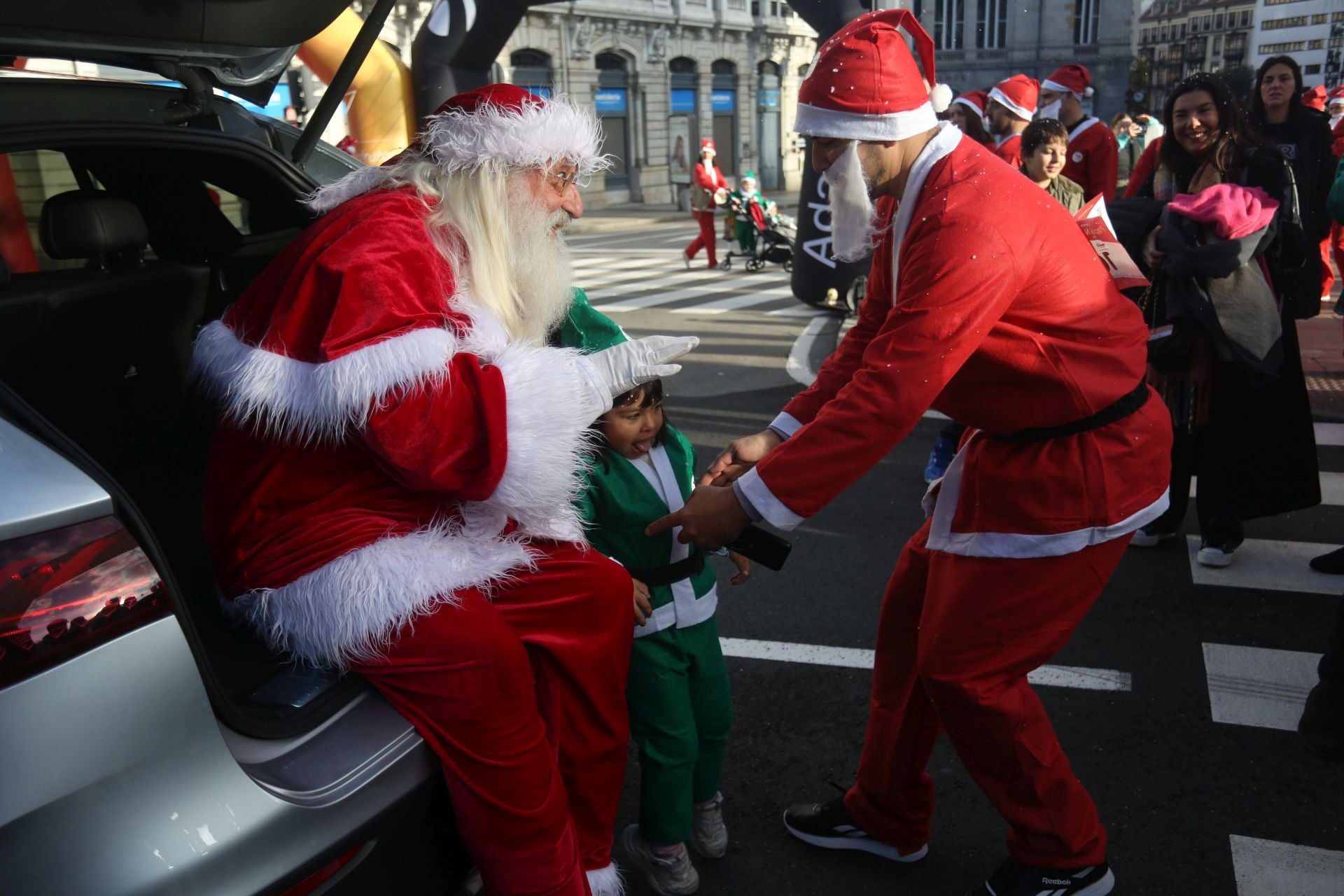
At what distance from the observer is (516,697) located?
186 cm

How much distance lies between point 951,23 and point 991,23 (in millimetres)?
2817

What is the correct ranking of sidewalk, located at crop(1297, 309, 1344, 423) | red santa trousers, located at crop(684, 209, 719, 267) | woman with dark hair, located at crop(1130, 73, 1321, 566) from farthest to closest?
red santa trousers, located at crop(684, 209, 719, 267) → sidewalk, located at crop(1297, 309, 1344, 423) → woman with dark hair, located at crop(1130, 73, 1321, 566)

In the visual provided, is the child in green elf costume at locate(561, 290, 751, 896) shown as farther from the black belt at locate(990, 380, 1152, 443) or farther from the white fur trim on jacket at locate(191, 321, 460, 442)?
the black belt at locate(990, 380, 1152, 443)

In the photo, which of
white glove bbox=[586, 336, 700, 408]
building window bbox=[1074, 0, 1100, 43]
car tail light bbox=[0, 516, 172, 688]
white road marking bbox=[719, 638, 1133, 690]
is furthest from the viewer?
building window bbox=[1074, 0, 1100, 43]

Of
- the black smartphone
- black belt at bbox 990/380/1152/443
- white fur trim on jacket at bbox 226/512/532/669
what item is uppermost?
black belt at bbox 990/380/1152/443

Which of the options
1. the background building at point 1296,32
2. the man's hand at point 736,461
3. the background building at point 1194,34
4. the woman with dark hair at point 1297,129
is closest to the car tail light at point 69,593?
the man's hand at point 736,461

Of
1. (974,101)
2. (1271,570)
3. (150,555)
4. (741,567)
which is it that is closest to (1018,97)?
(974,101)

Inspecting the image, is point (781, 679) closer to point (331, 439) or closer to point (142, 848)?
point (331, 439)

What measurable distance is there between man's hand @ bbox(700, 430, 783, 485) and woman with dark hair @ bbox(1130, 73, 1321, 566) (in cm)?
219

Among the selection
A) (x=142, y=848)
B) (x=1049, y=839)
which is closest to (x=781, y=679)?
(x=1049, y=839)

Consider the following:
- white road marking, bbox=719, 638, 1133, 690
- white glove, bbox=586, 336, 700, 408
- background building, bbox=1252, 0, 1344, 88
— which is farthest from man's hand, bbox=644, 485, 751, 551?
background building, bbox=1252, 0, 1344, 88

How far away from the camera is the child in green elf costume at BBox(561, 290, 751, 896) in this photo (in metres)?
2.38

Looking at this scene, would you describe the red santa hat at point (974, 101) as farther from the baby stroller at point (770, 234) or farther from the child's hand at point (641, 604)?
the child's hand at point (641, 604)

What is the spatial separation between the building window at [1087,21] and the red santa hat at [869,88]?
63.9 metres
